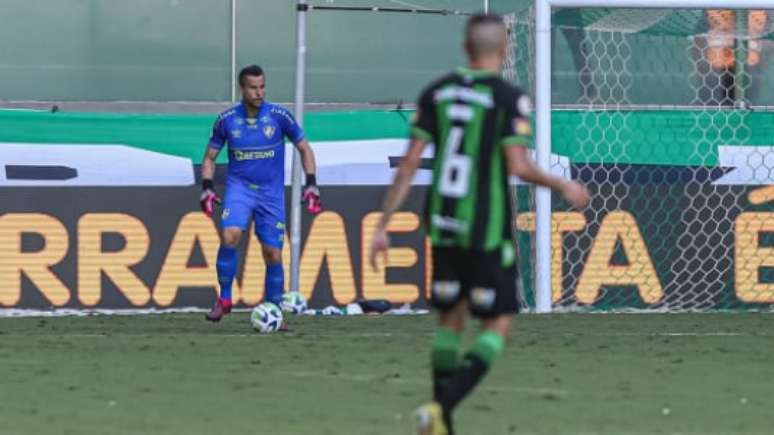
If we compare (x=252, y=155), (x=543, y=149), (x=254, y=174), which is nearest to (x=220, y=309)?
(x=254, y=174)

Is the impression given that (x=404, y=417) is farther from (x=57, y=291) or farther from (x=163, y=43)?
(x=163, y=43)

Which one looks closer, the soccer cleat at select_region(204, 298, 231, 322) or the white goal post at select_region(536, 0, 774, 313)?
the soccer cleat at select_region(204, 298, 231, 322)

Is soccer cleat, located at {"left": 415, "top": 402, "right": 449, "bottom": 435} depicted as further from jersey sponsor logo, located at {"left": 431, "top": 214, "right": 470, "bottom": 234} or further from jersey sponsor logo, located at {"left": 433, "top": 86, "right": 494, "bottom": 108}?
jersey sponsor logo, located at {"left": 433, "top": 86, "right": 494, "bottom": 108}

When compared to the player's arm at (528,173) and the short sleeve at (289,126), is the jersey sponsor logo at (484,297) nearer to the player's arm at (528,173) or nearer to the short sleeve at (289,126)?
the player's arm at (528,173)

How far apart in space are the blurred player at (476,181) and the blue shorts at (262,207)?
695cm

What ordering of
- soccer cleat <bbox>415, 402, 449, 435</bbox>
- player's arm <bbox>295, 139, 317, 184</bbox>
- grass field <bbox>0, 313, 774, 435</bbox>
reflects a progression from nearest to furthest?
1. soccer cleat <bbox>415, 402, 449, 435</bbox>
2. grass field <bbox>0, 313, 774, 435</bbox>
3. player's arm <bbox>295, 139, 317, 184</bbox>

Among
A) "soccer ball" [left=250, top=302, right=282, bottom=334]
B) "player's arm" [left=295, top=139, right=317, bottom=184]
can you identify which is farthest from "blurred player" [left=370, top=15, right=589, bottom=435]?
"player's arm" [left=295, top=139, right=317, bottom=184]

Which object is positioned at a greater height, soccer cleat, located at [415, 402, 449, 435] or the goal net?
the goal net

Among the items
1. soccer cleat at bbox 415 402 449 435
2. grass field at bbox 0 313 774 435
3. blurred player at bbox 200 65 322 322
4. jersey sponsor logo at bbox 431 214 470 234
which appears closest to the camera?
soccer cleat at bbox 415 402 449 435

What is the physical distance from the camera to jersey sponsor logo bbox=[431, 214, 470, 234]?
7.56 metres

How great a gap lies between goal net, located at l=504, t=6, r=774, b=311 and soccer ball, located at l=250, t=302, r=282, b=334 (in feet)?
10.9

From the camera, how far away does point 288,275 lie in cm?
1631

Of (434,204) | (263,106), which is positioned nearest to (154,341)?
(263,106)

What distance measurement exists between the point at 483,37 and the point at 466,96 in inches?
9.3
